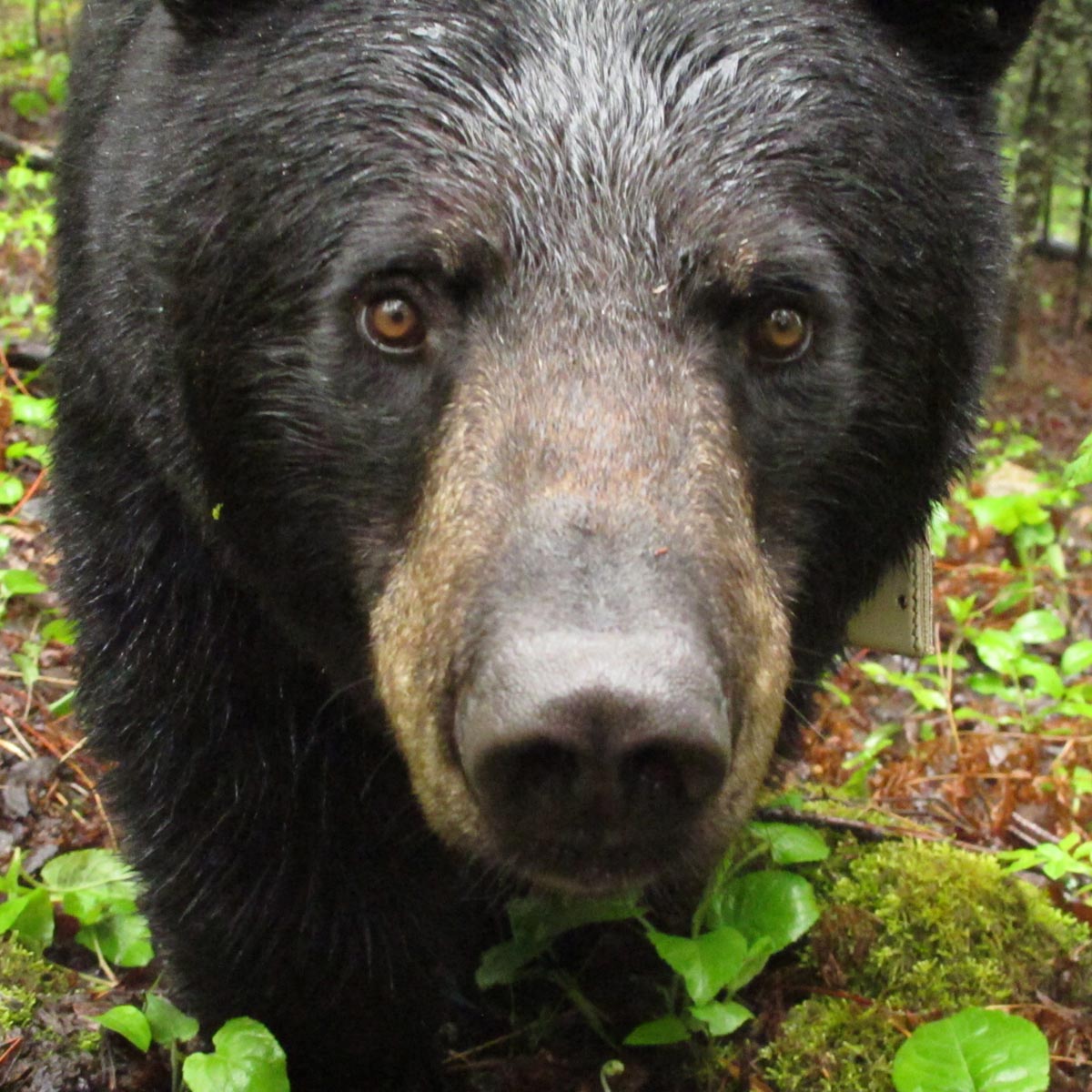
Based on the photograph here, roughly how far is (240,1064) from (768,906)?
3.99ft

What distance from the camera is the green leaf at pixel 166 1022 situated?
322 cm

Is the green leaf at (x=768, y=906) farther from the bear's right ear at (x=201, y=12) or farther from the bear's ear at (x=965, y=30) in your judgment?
the bear's right ear at (x=201, y=12)

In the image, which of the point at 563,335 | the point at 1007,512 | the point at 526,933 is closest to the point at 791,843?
the point at 526,933

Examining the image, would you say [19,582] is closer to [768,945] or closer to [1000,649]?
[768,945]

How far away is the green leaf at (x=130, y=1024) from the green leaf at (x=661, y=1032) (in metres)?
1.06

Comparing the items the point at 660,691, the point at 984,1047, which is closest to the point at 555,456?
the point at 660,691

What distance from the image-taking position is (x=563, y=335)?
247 cm

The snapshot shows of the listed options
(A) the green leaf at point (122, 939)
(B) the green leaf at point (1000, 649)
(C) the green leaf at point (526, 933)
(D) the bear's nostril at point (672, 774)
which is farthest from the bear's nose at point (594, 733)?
(B) the green leaf at point (1000, 649)

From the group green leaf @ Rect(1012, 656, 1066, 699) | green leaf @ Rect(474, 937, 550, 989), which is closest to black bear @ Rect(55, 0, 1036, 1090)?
green leaf @ Rect(474, 937, 550, 989)

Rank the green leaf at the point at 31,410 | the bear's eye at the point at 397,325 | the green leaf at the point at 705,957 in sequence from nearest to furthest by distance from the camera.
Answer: the bear's eye at the point at 397,325 < the green leaf at the point at 705,957 < the green leaf at the point at 31,410

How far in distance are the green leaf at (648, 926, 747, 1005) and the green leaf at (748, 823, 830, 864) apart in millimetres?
363

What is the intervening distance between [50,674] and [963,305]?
3.22 metres

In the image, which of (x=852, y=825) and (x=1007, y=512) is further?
(x=1007, y=512)

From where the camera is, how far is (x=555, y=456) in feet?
7.59
